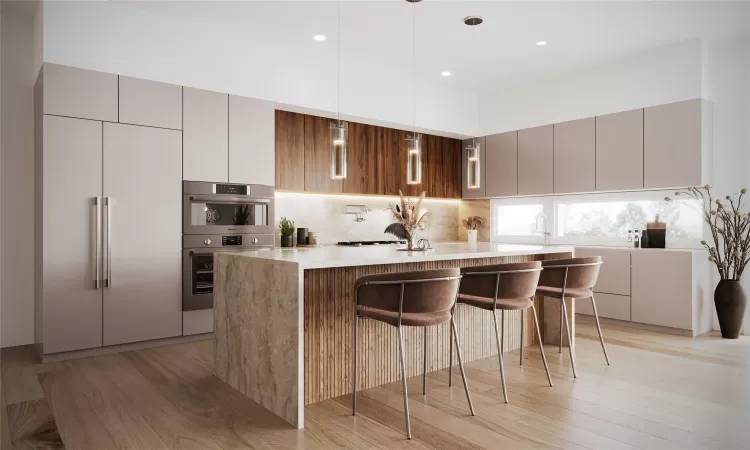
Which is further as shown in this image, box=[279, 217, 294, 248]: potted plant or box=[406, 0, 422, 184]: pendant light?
box=[279, 217, 294, 248]: potted plant

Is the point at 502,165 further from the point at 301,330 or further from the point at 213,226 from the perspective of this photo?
the point at 301,330

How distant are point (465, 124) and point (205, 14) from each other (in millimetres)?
3618

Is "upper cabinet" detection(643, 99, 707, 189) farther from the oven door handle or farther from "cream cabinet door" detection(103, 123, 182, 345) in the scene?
"cream cabinet door" detection(103, 123, 182, 345)

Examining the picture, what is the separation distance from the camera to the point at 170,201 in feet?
13.6

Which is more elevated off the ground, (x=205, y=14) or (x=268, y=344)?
(x=205, y=14)

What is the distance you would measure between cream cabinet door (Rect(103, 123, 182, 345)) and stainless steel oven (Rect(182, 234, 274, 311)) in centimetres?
5

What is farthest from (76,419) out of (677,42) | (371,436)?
(677,42)

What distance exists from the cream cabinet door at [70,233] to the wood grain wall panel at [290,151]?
1.70 meters

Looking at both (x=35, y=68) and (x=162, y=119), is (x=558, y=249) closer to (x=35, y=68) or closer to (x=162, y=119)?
(x=162, y=119)

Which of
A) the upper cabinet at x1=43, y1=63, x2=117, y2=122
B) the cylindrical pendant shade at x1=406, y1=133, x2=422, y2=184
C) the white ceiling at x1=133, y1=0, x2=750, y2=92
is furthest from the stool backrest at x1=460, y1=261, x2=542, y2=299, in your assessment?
the upper cabinet at x1=43, y1=63, x2=117, y2=122

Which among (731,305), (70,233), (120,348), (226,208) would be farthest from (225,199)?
(731,305)

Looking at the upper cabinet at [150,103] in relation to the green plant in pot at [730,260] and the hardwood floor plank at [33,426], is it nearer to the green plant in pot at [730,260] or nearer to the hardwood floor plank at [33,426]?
the hardwood floor plank at [33,426]

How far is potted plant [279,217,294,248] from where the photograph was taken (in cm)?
513

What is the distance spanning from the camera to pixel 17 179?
4.20m
